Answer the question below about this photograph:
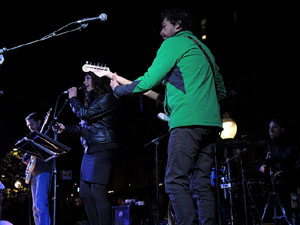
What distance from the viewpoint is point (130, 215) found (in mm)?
7098

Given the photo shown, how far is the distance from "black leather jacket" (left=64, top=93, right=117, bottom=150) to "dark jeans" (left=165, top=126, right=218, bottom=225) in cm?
159

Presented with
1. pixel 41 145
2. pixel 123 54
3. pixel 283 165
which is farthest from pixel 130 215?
pixel 123 54

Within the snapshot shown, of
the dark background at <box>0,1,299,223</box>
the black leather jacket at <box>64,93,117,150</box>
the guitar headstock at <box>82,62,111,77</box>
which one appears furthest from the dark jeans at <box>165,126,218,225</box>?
the dark background at <box>0,1,299,223</box>

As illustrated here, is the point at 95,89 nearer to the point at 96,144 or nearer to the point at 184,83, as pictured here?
the point at 96,144

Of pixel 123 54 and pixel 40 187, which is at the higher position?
pixel 123 54

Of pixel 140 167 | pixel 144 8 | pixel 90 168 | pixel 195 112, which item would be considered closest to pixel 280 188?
pixel 90 168

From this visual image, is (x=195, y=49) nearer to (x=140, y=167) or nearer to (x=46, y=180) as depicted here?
(x=46, y=180)

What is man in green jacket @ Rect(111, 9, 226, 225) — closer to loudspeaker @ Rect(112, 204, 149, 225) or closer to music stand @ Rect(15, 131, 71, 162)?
music stand @ Rect(15, 131, 71, 162)

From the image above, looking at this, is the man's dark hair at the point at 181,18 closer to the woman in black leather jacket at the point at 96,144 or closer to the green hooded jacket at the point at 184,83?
the green hooded jacket at the point at 184,83

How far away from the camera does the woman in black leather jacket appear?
3686 millimetres

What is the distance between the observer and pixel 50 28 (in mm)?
8016

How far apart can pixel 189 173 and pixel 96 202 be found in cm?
163

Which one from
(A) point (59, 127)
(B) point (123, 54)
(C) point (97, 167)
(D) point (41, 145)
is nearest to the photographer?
(C) point (97, 167)

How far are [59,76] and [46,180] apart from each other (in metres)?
4.79
